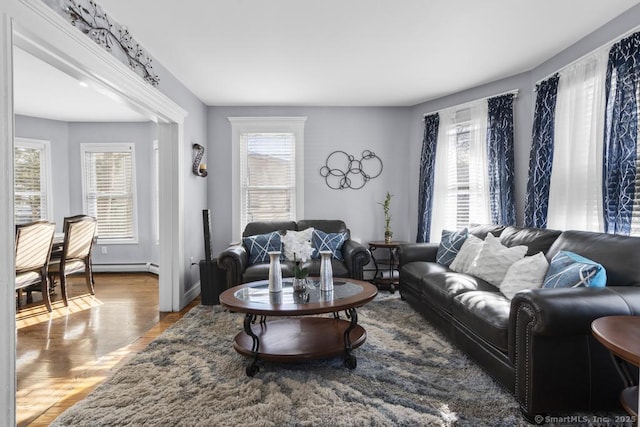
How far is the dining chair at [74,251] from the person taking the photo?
13.4 feet

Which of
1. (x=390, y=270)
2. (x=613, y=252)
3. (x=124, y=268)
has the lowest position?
(x=124, y=268)

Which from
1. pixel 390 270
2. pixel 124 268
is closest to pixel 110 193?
pixel 124 268

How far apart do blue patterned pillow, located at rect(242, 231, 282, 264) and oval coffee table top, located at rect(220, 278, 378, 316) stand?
3.73ft

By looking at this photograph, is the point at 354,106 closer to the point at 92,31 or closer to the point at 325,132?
the point at 325,132

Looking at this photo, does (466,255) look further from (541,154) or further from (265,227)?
(265,227)

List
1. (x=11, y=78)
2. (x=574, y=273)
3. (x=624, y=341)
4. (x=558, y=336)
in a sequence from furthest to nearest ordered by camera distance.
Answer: (x=574, y=273)
(x=558, y=336)
(x=11, y=78)
(x=624, y=341)

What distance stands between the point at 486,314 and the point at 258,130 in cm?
384

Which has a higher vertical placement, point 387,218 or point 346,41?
point 346,41

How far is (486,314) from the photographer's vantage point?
2225mm

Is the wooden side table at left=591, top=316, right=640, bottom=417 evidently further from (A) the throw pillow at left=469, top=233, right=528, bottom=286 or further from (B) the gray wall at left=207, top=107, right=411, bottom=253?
(B) the gray wall at left=207, top=107, right=411, bottom=253

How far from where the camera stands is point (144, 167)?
229 inches

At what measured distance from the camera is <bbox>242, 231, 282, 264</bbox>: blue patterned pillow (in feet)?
13.4

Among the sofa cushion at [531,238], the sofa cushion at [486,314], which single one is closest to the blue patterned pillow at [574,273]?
the sofa cushion at [486,314]

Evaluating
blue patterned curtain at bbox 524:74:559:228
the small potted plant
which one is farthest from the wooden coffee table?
blue patterned curtain at bbox 524:74:559:228
